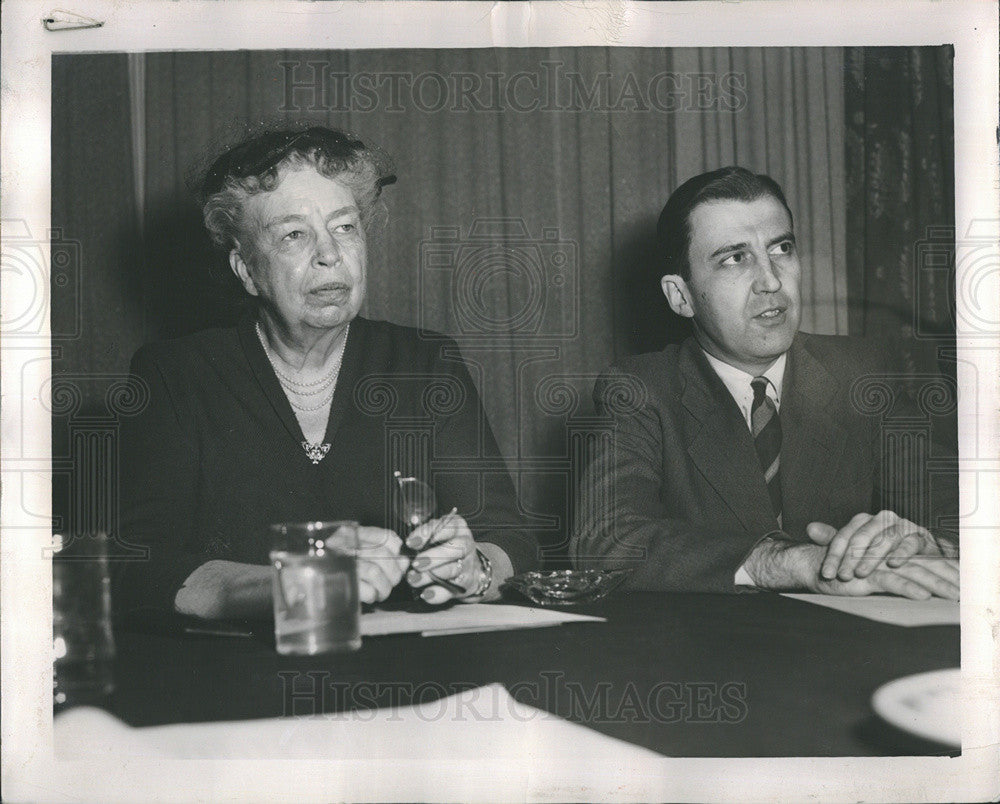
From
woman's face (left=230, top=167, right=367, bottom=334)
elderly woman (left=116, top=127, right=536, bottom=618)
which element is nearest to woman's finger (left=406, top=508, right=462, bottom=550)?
elderly woman (left=116, top=127, right=536, bottom=618)

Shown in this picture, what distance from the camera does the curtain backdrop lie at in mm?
1470

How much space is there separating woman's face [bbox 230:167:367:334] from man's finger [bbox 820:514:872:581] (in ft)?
2.57

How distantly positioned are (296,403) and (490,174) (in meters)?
0.47

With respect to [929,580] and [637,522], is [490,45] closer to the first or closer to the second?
[637,522]

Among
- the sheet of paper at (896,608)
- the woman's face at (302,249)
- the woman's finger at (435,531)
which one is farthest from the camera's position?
the woman's face at (302,249)

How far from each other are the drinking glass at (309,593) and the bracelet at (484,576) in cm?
21

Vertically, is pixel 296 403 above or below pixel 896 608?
above

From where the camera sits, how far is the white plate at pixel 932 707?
128cm

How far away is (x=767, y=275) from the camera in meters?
1.54

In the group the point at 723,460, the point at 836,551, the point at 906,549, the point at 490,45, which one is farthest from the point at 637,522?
the point at 490,45

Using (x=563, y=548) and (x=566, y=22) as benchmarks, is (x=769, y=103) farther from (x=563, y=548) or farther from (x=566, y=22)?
(x=563, y=548)

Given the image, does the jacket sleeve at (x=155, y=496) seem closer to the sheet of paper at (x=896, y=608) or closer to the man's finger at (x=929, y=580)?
the sheet of paper at (x=896, y=608)

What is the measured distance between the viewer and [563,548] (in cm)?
149

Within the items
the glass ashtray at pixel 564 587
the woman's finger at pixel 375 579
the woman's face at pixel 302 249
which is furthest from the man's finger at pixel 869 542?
the woman's face at pixel 302 249
